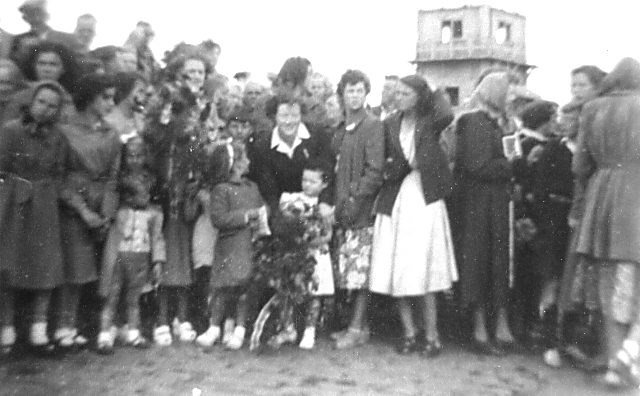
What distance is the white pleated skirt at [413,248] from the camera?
18.6 ft

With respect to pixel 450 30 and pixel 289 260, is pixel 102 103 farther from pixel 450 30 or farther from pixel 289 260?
pixel 450 30

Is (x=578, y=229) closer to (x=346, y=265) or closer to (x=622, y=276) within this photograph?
(x=622, y=276)

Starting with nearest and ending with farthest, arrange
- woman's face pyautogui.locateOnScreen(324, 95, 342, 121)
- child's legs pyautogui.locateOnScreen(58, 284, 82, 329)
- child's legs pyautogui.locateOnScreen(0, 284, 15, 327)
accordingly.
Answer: child's legs pyautogui.locateOnScreen(0, 284, 15, 327), child's legs pyautogui.locateOnScreen(58, 284, 82, 329), woman's face pyautogui.locateOnScreen(324, 95, 342, 121)

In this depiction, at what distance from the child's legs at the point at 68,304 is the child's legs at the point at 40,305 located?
5.1 inches

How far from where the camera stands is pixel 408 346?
5.74 meters

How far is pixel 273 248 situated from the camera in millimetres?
5766

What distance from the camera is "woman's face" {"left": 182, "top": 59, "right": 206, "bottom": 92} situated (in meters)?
6.19

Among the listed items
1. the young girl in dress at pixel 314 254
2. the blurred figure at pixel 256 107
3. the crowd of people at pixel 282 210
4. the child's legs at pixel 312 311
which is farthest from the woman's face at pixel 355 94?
the child's legs at pixel 312 311

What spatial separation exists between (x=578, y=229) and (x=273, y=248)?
229 centimetres

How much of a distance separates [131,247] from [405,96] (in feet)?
8.03

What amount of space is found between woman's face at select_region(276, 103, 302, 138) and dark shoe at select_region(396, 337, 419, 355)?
192cm

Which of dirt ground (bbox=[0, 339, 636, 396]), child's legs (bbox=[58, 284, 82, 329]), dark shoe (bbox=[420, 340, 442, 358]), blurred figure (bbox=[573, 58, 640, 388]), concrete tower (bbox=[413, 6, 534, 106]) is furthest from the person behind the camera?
concrete tower (bbox=[413, 6, 534, 106])

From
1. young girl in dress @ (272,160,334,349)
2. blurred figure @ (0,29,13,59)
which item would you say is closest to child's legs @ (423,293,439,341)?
young girl in dress @ (272,160,334,349)

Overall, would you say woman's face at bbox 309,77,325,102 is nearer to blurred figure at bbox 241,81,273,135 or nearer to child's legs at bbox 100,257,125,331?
blurred figure at bbox 241,81,273,135
